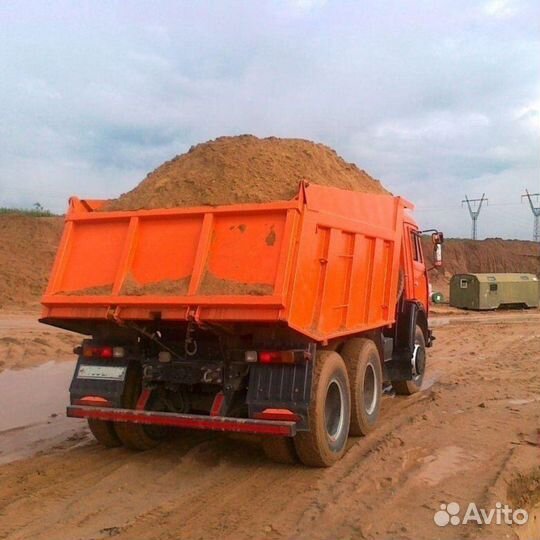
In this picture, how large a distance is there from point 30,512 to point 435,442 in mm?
3825

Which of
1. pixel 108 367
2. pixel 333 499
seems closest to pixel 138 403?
pixel 108 367

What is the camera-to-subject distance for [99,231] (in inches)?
238

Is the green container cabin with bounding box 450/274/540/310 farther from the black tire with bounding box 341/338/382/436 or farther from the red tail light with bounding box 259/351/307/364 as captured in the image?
the red tail light with bounding box 259/351/307/364

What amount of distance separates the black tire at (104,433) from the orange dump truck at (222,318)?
14 mm

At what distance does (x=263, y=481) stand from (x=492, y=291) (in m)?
27.1

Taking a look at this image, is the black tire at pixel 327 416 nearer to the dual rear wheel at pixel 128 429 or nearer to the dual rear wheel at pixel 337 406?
the dual rear wheel at pixel 337 406

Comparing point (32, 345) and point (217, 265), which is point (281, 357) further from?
point (32, 345)

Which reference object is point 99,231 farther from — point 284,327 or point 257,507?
point 257,507

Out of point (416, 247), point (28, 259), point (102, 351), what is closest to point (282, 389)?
point (102, 351)

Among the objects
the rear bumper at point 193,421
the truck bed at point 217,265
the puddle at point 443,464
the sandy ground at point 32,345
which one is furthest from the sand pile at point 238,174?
the sandy ground at point 32,345

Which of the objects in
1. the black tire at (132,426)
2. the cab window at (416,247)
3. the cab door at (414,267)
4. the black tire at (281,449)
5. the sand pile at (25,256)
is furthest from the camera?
the sand pile at (25,256)

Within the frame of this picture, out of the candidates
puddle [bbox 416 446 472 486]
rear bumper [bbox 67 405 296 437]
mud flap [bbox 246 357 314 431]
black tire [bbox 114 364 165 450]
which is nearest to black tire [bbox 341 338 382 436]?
puddle [bbox 416 446 472 486]

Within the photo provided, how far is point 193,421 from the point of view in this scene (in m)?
5.30

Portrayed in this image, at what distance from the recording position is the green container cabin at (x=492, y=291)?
29.7 meters
